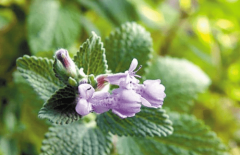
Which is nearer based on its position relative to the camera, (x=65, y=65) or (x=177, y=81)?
(x=65, y=65)

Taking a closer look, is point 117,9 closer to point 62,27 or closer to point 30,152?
point 62,27

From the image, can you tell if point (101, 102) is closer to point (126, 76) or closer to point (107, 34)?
point (126, 76)

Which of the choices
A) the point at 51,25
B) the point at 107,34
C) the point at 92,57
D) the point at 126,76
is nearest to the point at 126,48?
the point at 92,57

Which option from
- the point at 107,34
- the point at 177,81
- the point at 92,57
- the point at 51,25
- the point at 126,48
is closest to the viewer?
the point at 92,57

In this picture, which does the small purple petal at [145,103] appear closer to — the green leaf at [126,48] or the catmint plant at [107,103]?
the catmint plant at [107,103]

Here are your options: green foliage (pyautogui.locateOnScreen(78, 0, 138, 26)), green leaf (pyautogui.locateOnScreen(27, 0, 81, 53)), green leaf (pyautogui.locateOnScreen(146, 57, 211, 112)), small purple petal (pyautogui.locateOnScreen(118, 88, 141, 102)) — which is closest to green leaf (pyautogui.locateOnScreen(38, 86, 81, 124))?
small purple petal (pyautogui.locateOnScreen(118, 88, 141, 102))

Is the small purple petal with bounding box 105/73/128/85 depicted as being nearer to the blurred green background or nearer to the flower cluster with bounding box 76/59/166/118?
the flower cluster with bounding box 76/59/166/118

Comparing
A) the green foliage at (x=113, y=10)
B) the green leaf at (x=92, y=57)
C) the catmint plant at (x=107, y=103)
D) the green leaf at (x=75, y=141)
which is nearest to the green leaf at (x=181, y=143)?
the catmint plant at (x=107, y=103)

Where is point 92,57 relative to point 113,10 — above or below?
below
